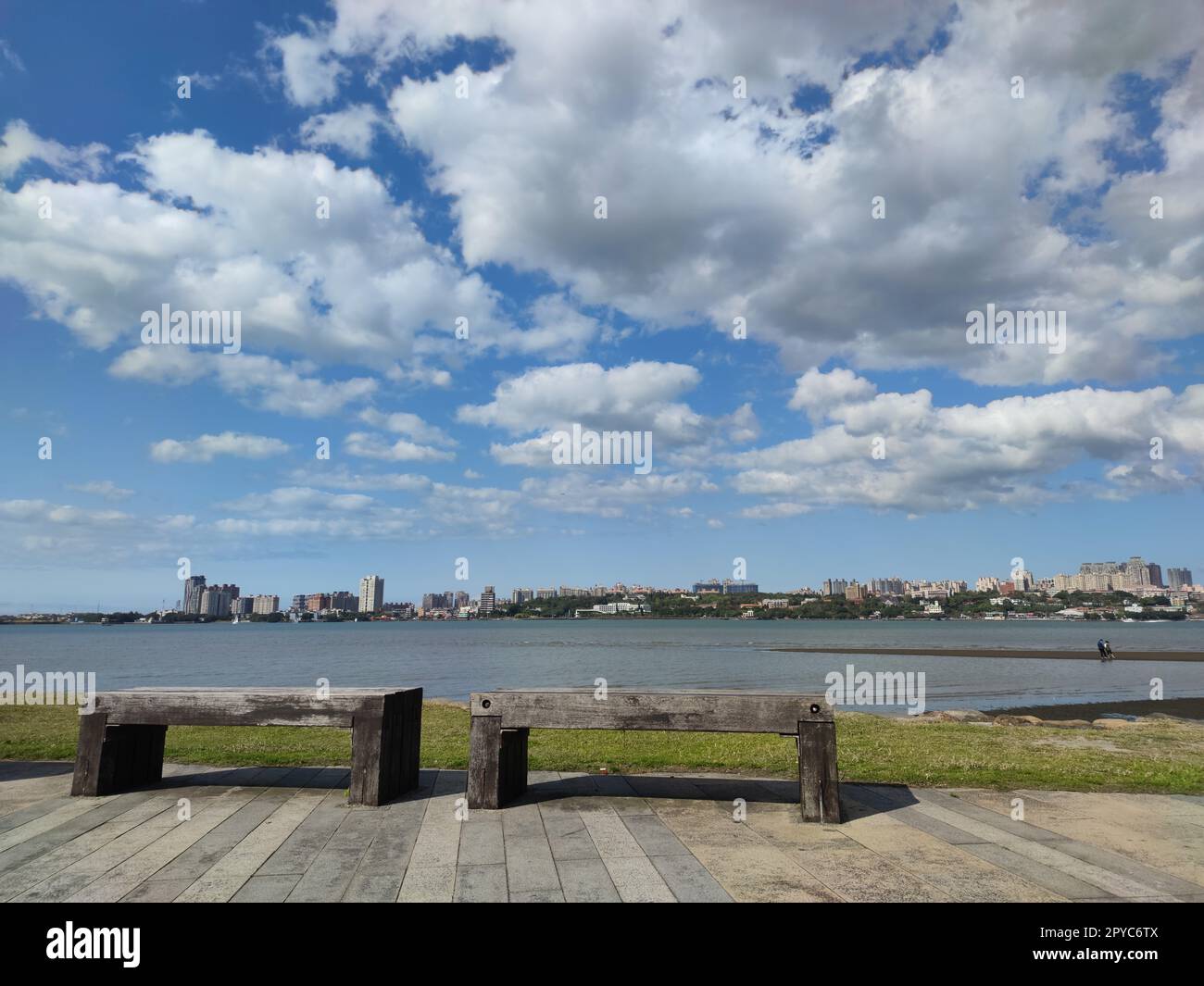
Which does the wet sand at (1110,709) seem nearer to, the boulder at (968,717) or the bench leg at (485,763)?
the boulder at (968,717)

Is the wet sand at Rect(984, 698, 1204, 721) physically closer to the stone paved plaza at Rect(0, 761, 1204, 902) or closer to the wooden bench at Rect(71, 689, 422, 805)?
the stone paved plaza at Rect(0, 761, 1204, 902)

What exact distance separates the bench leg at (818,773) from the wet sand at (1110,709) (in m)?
18.5

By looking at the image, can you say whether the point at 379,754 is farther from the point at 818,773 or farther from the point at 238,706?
the point at 818,773

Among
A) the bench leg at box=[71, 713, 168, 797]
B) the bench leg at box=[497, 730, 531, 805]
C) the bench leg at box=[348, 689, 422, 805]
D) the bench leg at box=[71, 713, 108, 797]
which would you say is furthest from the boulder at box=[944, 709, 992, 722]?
the bench leg at box=[71, 713, 108, 797]

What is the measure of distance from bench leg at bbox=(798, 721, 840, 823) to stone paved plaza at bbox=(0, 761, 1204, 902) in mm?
166

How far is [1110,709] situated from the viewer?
2450 cm

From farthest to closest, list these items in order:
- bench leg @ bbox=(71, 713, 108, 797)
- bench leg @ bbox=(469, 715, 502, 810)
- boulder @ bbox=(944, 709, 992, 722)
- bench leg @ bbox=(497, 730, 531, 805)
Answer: boulder @ bbox=(944, 709, 992, 722)
bench leg @ bbox=(71, 713, 108, 797)
bench leg @ bbox=(497, 730, 531, 805)
bench leg @ bbox=(469, 715, 502, 810)

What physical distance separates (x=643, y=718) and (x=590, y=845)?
51.0 inches

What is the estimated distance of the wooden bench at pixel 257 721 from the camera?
6656 millimetres

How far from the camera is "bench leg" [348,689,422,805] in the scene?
6598mm

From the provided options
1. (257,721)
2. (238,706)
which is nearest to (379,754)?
(257,721)
